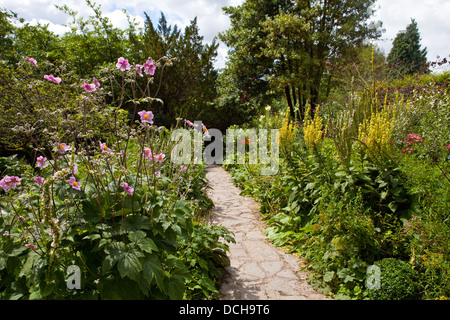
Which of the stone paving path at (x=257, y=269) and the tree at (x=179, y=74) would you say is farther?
the tree at (x=179, y=74)

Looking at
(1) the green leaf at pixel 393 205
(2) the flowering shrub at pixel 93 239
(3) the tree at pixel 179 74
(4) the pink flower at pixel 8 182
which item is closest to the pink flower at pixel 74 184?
(2) the flowering shrub at pixel 93 239

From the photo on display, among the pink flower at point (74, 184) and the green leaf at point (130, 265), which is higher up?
the pink flower at point (74, 184)

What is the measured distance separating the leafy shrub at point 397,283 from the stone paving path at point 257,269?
1.63 feet

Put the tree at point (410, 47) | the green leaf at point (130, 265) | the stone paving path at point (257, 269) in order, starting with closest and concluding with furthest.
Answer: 1. the green leaf at point (130, 265)
2. the stone paving path at point (257, 269)
3. the tree at point (410, 47)

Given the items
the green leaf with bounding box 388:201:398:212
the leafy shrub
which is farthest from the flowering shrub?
the green leaf with bounding box 388:201:398:212

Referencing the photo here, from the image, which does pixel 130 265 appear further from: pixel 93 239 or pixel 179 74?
pixel 179 74

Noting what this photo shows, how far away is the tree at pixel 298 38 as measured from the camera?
916 cm

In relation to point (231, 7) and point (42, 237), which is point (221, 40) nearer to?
point (231, 7)

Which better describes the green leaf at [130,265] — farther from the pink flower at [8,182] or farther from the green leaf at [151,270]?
the pink flower at [8,182]

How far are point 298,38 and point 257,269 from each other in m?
8.56

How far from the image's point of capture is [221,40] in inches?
466

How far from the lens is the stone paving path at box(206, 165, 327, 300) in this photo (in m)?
2.52

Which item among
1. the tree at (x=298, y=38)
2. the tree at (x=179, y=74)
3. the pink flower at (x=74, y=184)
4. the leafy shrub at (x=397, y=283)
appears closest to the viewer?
the pink flower at (x=74, y=184)

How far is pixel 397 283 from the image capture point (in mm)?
2148
